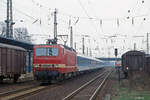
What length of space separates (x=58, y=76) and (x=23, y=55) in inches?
227

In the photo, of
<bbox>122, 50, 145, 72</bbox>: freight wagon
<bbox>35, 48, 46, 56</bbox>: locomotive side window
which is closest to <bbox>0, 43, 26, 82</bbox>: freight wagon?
<bbox>35, 48, 46, 56</bbox>: locomotive side window

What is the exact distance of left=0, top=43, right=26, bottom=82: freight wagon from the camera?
68.4ft

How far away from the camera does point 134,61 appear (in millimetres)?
28234

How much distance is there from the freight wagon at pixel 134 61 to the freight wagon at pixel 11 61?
36.4 feet

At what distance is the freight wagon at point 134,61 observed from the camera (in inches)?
1101

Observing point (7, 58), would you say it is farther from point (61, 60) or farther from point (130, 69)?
point (130, 69)

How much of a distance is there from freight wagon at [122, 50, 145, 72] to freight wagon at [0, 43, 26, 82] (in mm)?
11086

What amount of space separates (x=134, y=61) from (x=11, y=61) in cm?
1330

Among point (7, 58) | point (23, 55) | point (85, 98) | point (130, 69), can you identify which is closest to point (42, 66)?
point (7, 58)

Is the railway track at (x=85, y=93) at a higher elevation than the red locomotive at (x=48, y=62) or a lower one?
lower

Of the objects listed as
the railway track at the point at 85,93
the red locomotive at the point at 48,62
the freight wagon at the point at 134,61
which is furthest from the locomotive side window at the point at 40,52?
the freight wagon at the point at 134,61

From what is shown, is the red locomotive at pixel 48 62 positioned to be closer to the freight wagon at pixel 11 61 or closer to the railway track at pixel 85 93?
the freight wagon at pixel 11 61

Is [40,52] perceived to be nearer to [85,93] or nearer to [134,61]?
[85,93]

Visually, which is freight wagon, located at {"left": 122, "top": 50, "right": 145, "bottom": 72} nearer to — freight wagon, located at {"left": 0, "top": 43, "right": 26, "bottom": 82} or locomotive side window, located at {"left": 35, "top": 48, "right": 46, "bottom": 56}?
locomotive side window, located at {"left": 35, "top": 48, "right": 46, "bottom": 56}
